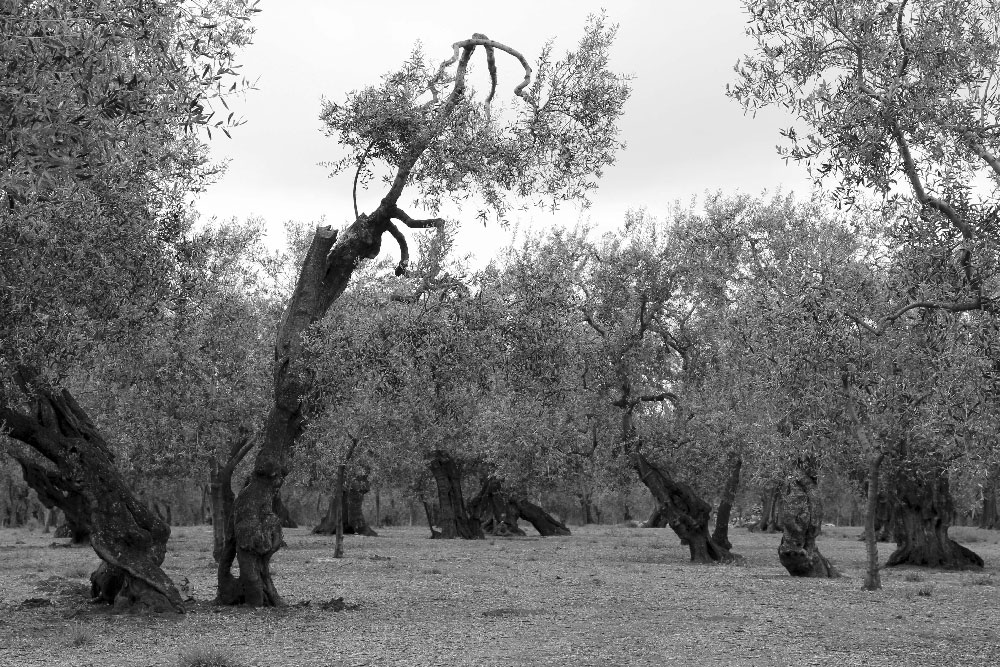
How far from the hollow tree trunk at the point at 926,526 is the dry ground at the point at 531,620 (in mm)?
1901

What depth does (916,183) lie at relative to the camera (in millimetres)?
14195

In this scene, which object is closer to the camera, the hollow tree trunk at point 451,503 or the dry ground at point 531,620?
the dry ground at point 531,620

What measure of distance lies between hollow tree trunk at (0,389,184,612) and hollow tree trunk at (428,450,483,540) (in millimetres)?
44756

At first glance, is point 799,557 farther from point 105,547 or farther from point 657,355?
point 105,547

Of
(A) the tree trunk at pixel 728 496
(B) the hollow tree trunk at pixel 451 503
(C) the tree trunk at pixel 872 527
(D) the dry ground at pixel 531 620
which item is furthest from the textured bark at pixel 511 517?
(C) the tree trunk at pixel 872 527

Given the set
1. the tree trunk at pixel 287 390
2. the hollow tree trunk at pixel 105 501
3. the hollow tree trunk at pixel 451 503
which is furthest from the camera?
the hollow tree trunk at pixel 451 503

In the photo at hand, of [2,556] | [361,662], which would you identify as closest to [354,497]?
[2,556]

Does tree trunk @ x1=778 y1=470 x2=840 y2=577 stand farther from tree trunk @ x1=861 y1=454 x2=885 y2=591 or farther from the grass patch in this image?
the grass patch

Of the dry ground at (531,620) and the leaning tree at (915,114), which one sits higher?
the leaning tree at (915,114)

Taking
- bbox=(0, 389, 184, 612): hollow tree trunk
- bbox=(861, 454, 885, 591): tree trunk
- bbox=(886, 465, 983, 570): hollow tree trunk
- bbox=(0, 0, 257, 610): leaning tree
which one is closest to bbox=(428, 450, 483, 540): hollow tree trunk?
bbox=(886, 465, 983, 570): hollow tree trunk

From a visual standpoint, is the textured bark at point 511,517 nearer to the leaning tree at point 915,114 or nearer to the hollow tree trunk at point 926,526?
the hollow tree trunk at point 926,526

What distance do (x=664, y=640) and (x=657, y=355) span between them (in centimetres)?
2183

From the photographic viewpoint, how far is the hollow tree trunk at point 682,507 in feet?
137

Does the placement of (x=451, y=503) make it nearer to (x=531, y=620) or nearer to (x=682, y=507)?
(x=682, y=507)
